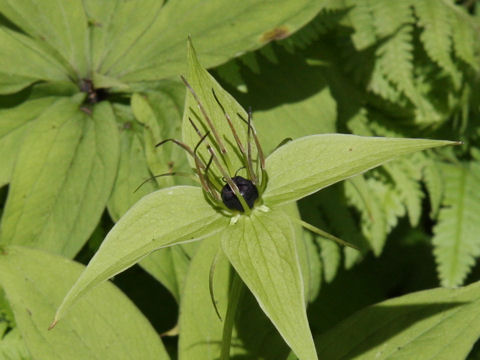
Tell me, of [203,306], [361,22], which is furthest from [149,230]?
[361,22]

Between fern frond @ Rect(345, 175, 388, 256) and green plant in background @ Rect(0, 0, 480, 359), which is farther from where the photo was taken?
fern frond @ Rect(345, 175, 388, 256)

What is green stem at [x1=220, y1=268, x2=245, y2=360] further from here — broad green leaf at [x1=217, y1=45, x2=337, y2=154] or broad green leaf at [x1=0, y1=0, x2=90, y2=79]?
broad green leaf at [x1=0, y1=0, x2=90, y2=79]

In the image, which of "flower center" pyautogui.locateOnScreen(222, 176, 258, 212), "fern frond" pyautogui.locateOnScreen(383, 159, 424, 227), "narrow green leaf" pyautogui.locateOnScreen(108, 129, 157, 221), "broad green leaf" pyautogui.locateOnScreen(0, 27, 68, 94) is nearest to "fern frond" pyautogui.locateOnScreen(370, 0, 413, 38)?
"fern frond" pyautogui.locateOnScreen(383, 159, 424, 227)

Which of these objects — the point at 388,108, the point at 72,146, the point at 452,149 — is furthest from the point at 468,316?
the point at 452,149

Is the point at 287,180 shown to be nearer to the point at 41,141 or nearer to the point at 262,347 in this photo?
the point at 262,347

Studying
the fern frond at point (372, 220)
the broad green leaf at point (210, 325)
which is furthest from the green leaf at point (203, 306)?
the fern frond at point (372, 220)

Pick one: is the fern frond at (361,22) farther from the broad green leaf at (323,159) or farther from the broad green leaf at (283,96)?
the broad green leaf at (323,159)
